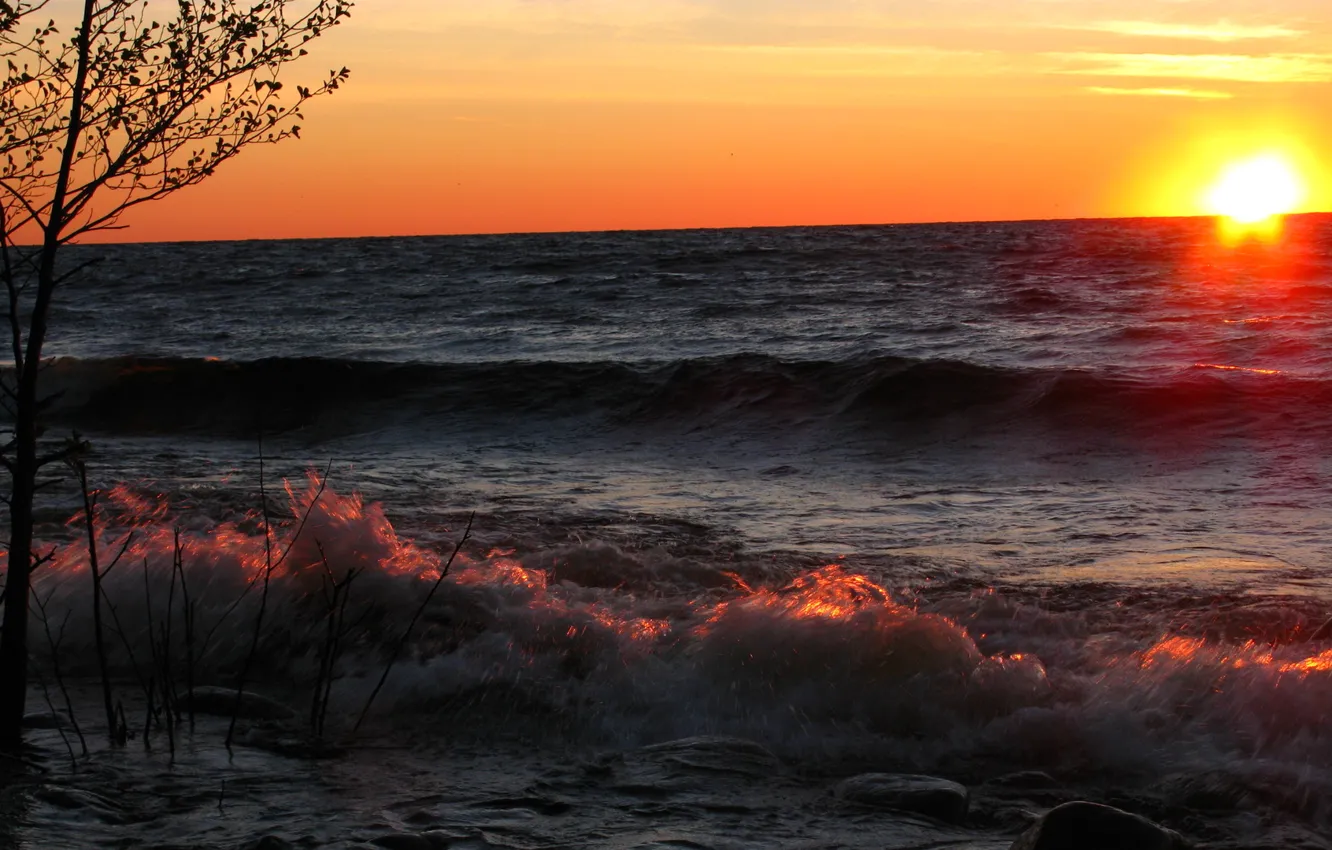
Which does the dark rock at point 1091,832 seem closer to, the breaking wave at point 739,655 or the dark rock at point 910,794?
the dark rock at point 910,794

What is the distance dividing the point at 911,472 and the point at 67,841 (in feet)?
29.0

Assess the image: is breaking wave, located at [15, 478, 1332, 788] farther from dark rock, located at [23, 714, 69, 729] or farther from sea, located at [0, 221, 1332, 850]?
dark rock, located at [23, 714, 69, 729]

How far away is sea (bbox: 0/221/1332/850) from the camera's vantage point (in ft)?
15.1

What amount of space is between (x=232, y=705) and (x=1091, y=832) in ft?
12.3

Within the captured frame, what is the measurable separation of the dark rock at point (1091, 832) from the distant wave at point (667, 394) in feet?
32.2

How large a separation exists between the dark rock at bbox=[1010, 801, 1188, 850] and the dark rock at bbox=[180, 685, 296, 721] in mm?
3308

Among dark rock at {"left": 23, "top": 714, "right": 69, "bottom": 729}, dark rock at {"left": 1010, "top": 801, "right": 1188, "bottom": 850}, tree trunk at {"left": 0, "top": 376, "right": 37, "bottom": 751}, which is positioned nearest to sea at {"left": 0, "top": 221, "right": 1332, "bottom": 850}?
dark rock at {"left": 23, "top": 714, "right": 69, "bottom": 729}

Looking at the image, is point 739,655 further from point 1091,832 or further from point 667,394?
point 667,394

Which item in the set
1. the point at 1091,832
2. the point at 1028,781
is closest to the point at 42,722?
the point at 1028,781

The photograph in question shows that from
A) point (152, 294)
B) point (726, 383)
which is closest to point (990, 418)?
point (726, 383)

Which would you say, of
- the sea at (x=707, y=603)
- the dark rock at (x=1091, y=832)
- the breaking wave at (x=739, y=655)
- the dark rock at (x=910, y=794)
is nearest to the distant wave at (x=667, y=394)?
the sea at (x=707, y=603)

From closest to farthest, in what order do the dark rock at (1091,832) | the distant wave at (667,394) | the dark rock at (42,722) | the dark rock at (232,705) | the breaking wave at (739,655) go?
the dark rock at (1091,832) → the breaking wave at (739,655) → the dark rock at (42,722) → the dark rock at (232,705) → the distant wave at (667,394)

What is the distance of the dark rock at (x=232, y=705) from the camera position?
5645 mm

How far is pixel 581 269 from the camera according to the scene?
41.8 m
